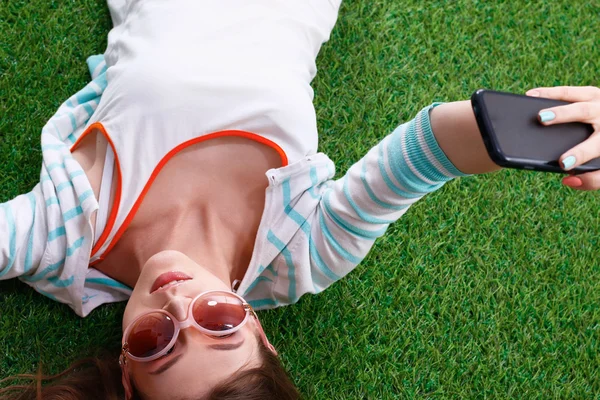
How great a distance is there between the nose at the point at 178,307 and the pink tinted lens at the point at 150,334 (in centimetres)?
2

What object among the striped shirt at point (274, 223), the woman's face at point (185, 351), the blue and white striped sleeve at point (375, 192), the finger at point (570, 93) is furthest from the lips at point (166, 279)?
the finger at point (570, 93)

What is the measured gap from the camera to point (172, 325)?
3.87 ft

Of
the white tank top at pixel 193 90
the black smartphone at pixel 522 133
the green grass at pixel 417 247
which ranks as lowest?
the green grass at pixel 417 247

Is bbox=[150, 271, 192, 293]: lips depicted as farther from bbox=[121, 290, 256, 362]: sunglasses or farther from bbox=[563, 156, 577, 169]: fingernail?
bbox=[563, 156, 577, 169]: fingernail

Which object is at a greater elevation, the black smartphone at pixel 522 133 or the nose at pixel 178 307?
the black smartphone at pixel 522 133

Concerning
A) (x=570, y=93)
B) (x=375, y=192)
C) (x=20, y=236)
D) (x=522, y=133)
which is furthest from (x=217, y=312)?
(x=570, y=93)

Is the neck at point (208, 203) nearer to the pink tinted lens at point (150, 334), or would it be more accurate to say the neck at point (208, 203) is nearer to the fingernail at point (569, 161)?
the pink tinted lens at point (150, 334)

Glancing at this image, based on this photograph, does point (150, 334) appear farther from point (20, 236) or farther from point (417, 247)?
point (417, 247)

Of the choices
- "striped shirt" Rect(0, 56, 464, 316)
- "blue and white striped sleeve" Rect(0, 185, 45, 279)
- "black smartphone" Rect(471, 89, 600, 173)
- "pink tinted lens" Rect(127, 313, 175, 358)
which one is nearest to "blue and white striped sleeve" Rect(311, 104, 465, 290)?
"striped shirt" Rect(0, 56, 464, 316)

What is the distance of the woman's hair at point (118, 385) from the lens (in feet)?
3.84

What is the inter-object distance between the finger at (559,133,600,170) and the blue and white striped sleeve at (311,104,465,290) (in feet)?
0.69

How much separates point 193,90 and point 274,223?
1.26ft

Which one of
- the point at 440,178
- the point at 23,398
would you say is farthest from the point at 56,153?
the point at 440,178

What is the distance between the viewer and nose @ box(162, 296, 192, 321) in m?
1.18
